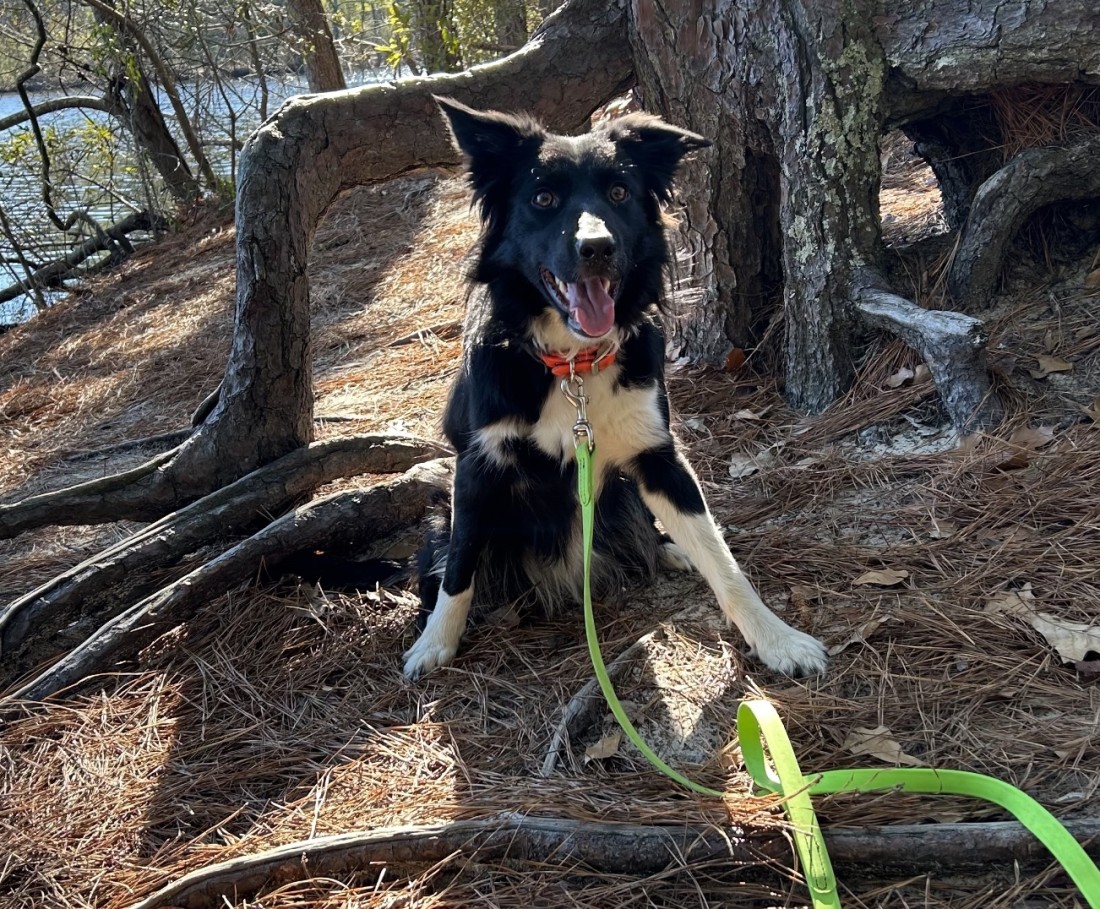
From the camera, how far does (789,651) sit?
254cm

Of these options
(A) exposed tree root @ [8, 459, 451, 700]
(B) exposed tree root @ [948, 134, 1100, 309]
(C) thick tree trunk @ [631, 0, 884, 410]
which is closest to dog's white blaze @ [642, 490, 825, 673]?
(A) exposed tree root @ [8, 459, 451, 700]

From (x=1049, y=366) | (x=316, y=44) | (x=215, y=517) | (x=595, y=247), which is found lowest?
(x=1049, y=366)

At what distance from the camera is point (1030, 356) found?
3.34 metres

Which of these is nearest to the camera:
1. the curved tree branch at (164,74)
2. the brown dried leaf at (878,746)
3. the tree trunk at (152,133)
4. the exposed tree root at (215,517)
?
the brown dried leaf at (878,746)

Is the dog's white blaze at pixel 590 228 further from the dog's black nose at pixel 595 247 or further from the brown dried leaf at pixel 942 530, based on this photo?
the brown dried leaf at pixel 942 530

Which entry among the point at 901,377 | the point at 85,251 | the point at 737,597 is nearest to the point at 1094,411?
the point at 901,377

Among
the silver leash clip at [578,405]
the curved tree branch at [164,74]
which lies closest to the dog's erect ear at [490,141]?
the silver leash clip at [578,405]

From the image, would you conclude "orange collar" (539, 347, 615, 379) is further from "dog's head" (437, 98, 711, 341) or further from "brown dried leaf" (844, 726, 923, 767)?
"brown dried leaf" (844, 726, 923, 767)

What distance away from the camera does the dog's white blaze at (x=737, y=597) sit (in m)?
2.54

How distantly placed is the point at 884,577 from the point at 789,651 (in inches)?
17.0

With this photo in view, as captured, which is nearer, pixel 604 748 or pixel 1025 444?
pixel 604 748

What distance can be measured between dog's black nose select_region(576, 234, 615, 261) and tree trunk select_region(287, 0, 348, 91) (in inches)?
265

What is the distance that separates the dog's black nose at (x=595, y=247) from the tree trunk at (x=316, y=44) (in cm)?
673

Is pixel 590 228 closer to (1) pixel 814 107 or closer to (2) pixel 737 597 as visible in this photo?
(2) pixel 737 597
